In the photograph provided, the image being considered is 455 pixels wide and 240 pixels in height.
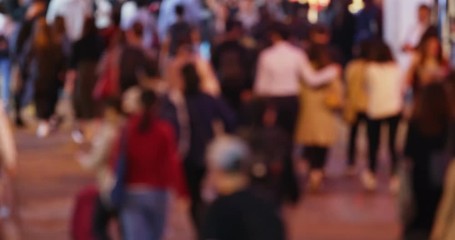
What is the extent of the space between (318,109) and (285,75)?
1.66 feet

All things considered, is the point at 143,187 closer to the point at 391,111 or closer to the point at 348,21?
the point at 391,111

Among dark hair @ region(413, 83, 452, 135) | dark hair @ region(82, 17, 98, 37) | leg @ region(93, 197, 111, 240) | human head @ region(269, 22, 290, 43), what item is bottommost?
dark hair @ region(82, 17, 98, 37)

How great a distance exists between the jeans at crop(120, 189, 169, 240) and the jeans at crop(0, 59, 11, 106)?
11517 mm

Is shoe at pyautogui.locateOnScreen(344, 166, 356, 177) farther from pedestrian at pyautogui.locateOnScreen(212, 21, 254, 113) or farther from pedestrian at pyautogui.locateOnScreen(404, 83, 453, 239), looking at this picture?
pedestrian at pyautogui.locateOnScreen(404, 83, 453, 239)

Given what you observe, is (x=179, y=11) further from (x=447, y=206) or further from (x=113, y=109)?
(x=447, y=206)

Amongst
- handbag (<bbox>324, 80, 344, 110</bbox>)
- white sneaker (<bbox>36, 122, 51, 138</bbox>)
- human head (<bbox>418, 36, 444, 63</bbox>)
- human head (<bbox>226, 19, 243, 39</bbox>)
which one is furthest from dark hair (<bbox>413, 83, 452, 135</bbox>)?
white sneaker (<bbox>36, 122, 51, 138</bbox>)

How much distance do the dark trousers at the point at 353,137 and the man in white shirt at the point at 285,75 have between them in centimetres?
82

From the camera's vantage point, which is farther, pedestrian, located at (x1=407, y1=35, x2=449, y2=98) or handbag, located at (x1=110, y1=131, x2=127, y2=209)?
pedestrian, located at (x1=407, y1=35, x2=449, y2=98)

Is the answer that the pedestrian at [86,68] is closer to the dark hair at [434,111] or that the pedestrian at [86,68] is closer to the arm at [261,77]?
the arm at [261,77]

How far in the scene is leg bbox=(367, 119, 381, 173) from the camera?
14.3 m

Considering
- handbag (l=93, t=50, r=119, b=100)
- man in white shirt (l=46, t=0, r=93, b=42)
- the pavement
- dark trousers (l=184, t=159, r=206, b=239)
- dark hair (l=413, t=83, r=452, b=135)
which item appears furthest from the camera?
man in white shirt (l=46, t=0, r=93, b=42)

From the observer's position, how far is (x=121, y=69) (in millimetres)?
14992

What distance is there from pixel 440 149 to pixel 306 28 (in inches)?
366

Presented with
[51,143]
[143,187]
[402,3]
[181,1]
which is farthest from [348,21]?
[143,187]
